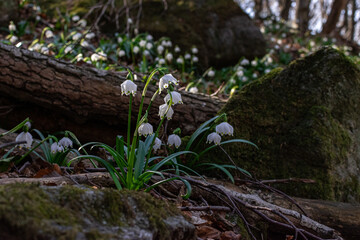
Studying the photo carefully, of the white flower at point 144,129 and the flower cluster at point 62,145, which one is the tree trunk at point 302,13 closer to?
the flower cluster at point 62,145

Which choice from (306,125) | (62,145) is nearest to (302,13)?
(306,125)

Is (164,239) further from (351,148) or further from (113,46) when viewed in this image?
(113,46)

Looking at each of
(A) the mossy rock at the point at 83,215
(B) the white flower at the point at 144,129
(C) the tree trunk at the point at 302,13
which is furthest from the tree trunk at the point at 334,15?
(A) the mossy rock at the point at 83,215

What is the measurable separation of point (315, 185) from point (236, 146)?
0.68m

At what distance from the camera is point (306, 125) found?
121 inches

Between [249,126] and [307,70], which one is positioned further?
[307,70]

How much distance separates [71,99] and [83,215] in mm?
2666

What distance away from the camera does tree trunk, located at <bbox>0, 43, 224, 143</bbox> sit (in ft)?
12.1

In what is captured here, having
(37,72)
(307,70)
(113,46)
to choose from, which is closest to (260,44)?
(113,46)

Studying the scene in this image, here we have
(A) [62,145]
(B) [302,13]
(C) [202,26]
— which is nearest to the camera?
(A) [62,145]

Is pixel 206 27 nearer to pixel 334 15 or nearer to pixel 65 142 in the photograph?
pixel 65 142

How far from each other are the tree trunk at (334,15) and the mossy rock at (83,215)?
498 inches

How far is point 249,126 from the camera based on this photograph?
315 centimetres

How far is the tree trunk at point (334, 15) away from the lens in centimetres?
1224
